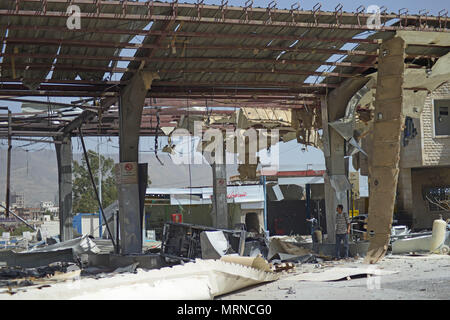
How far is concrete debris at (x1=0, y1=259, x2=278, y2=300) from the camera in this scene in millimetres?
9031

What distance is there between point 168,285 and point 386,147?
7519 mm

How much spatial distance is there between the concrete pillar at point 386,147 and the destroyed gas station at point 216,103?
31 millimetres

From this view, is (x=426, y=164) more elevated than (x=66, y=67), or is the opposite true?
(x=66, y=67)

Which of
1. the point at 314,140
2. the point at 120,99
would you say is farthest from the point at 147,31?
Result: the point at 314,140

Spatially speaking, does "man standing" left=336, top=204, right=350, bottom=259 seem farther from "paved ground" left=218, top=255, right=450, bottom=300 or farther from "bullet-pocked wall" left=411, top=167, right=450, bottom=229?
"bullet-pocked wall" left=411, top=167, right=450, bottom=229

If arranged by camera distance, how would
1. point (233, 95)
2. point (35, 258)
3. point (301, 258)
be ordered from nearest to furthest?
point (301, 258) < point (35, 258) < point (233, 95)

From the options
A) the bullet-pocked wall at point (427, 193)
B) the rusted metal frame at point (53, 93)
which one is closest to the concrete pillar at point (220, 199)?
the rusted metal frame at point (53, 93)

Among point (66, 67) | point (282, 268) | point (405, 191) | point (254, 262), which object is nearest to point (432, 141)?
point (405, 191)

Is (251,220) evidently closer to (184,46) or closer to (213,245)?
(213,245)

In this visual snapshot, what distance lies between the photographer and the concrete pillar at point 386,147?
14.7 meters

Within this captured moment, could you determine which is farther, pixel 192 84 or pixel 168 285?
pixel 192 84

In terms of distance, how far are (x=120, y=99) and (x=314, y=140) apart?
335 inches

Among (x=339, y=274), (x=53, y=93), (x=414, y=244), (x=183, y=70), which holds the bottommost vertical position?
(x=339, y=274)

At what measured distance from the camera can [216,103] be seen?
885 inches
